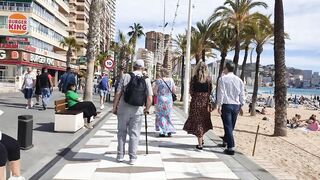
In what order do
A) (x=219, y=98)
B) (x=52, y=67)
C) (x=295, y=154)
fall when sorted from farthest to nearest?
(x=52, y=67) → (x=295, y=154) → (x=219, y=98)

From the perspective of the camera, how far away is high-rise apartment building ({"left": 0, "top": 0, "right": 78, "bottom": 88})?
51.1 meters

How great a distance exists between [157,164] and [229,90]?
2.22 metres

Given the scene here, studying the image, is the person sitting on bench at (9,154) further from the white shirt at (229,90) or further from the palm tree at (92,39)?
the palm tree at (92,39)

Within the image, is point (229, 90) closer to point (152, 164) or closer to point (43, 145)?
point (152, 164)

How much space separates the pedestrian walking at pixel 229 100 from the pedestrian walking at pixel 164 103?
7.49 feet

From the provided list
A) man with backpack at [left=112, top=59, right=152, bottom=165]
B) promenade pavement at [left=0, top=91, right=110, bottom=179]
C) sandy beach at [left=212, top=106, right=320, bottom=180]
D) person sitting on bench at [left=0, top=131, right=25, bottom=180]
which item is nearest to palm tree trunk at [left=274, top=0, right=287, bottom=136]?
sandy beach at [left=212, top=106, right=320, bottom=180]

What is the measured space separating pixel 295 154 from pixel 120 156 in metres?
5.05

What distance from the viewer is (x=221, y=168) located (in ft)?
23.5

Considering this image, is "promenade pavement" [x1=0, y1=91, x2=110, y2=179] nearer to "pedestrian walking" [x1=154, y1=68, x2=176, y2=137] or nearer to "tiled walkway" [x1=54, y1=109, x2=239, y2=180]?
"tiled walkway" [x1=54, y1=109, x2=239, y2=180]

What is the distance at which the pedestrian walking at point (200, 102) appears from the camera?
348 inches

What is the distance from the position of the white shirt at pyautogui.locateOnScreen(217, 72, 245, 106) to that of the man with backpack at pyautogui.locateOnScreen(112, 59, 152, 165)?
1777 millimetres

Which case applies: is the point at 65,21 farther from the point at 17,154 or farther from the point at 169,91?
the point at 17,154

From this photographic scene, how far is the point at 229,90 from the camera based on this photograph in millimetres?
8523

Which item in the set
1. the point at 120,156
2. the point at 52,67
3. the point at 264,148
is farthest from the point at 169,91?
the point at 52,67
